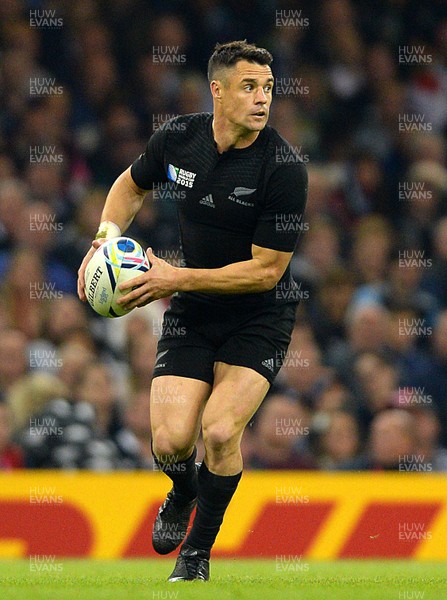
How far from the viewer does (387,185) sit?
12539 mm

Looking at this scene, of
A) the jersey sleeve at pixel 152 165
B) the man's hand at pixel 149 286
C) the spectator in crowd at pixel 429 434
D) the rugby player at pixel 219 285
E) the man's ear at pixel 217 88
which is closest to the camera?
the man's hand at pixel 149 286

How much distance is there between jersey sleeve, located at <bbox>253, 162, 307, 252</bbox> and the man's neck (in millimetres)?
240

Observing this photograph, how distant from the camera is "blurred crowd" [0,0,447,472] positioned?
10.0 meters

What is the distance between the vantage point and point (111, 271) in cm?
635

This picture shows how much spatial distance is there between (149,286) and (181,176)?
717 mm

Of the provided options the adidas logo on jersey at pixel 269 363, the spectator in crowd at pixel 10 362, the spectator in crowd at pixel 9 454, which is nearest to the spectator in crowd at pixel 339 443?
the spectator in crowd at pixel 9 454

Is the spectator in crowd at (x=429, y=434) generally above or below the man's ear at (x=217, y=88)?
below

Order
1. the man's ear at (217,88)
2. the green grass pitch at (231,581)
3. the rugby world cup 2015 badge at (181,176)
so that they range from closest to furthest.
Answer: the green grass pitch at (231,581), the man's ear at (217,88), the rugby world cup 2015 badge at (181,176)

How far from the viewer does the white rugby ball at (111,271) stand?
634 cm

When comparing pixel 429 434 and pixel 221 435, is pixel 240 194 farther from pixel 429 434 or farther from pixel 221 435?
pixel 429 434

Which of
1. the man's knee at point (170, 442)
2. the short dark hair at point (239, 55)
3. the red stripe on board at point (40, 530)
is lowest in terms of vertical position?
the red stripe on board at point (40, 530)

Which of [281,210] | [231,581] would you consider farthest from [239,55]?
[231,581]

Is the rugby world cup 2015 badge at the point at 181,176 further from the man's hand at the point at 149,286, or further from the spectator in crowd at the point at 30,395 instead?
the spectator in crowd at the point at 30,395

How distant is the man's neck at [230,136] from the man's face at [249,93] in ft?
0.28
